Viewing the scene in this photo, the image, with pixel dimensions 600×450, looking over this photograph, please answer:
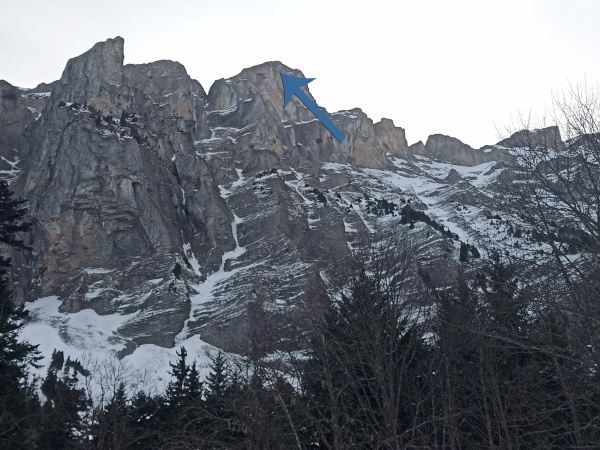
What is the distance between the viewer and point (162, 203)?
349 feet

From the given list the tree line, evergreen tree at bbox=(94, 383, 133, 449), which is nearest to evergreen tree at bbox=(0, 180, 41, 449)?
the tree line

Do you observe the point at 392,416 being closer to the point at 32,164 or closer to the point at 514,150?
the point at 514,150

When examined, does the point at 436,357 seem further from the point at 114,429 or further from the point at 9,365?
the point at 9,365

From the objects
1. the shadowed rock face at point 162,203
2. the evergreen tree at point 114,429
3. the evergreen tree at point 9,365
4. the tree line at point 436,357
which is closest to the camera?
the tree line at point 436,357

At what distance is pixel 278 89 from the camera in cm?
18500

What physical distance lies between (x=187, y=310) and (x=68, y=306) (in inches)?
636

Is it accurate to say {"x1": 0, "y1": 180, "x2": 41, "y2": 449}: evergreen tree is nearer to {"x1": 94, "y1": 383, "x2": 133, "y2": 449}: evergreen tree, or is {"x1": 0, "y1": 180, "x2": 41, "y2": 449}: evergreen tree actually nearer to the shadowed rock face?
{"x1": 94, "y1": 383, "x2": 133, "y2": 449}: evergreen tree

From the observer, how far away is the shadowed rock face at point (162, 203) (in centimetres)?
9206

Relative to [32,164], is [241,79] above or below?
above

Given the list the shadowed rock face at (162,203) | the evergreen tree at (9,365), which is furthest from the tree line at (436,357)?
the shadowed rock face at (162,203)

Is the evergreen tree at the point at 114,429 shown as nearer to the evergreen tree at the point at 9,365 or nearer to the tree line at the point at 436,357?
the tree line at the point at 436,357

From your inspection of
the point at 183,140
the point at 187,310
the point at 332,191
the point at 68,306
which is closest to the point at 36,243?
the point at 68,306

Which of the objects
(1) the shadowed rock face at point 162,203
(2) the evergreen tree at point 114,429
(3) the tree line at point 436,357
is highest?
(1) the shadowed rock face at point 162,203

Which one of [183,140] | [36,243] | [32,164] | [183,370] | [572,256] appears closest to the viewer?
[572,256]
